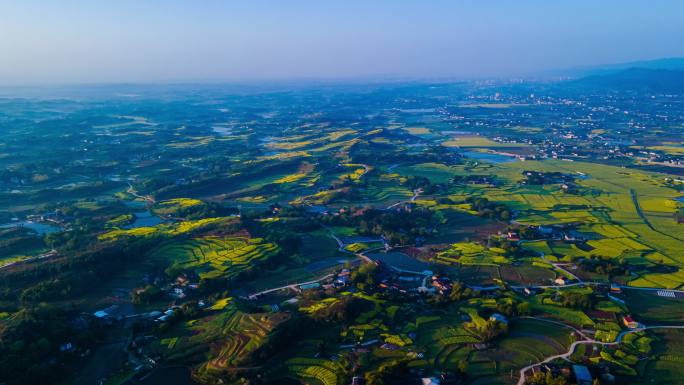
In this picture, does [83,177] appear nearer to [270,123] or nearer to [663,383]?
[270,123]

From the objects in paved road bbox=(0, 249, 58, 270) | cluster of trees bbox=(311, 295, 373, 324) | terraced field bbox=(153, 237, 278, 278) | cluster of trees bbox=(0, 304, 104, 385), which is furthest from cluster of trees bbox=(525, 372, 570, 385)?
paved road bbox=(0, 249, 58, 270)

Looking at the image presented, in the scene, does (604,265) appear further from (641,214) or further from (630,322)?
(641,214)

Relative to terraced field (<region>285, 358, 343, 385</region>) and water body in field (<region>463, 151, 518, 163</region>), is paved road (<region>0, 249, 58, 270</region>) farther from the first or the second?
water body in field (<region>463, 151, 518, 163</region>)

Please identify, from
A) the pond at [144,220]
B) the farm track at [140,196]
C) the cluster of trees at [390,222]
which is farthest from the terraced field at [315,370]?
the farm track at [140,196]

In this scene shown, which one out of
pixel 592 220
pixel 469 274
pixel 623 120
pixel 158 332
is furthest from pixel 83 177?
pixel 623 120

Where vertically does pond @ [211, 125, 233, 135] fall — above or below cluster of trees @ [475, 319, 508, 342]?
above

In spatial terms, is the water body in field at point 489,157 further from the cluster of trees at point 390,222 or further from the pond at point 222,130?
the pond at point 222,130
